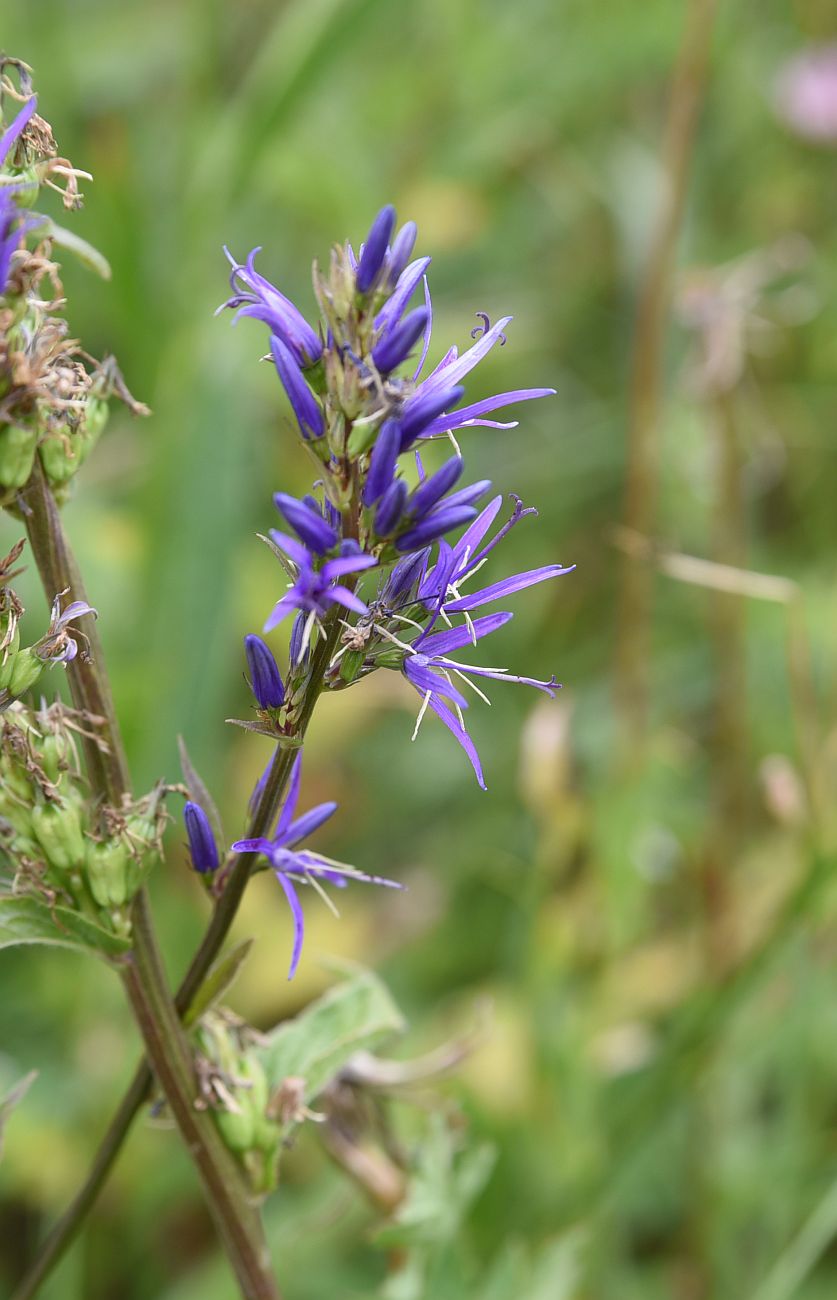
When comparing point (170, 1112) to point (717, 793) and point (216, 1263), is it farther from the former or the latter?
point (717, 793)

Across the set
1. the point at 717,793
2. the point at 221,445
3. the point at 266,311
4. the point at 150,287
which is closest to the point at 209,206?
the point at 150,287

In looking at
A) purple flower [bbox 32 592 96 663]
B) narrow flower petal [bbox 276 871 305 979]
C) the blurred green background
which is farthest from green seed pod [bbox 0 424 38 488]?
the blurred green background

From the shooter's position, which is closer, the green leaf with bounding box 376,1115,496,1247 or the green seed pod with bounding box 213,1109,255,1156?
the green seed pod with bounding box 213,1109,255,1156

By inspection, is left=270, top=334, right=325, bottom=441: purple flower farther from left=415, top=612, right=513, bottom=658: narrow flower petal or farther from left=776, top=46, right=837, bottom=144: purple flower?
left=776, top=46, right=837, bottom=144: purple flower

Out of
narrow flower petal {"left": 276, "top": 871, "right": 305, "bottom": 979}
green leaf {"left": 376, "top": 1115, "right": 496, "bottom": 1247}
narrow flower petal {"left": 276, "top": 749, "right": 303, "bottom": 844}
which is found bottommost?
green leaf {"left": 376, "top": 1115, "right": 496, "bottom": 1247}

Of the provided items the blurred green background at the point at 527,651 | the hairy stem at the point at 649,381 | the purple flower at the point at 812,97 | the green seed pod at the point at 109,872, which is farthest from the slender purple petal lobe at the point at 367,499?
the purple flower at the point at 812,97

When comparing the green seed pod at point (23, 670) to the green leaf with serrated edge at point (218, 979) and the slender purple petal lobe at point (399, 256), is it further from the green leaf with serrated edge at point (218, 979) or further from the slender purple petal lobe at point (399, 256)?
the slender purple petal lobe at point (399, 256)

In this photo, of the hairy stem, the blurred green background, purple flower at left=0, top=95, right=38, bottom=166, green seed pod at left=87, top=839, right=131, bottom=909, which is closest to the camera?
purple flower at left=0, top=95, right=38, bottom=166
